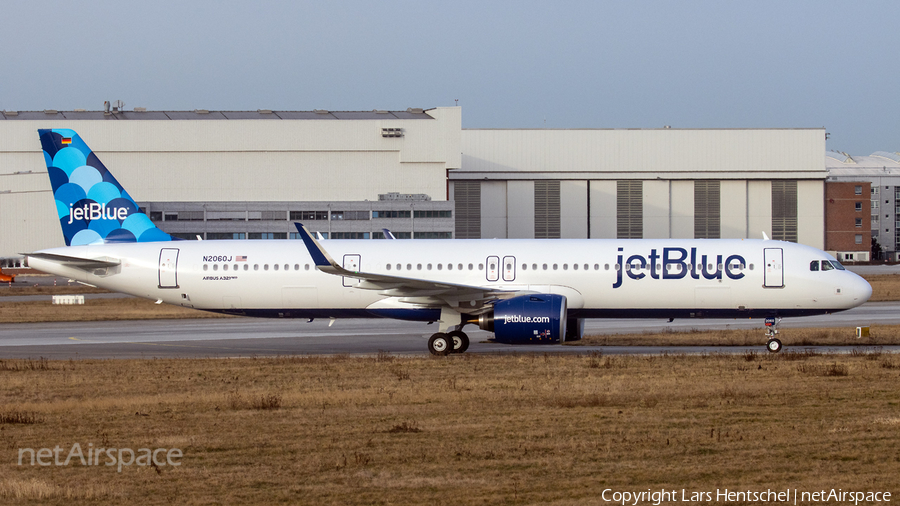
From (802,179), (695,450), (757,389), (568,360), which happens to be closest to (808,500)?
(695,450)

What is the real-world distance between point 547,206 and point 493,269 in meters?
76.3

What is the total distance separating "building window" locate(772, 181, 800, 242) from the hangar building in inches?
4.5

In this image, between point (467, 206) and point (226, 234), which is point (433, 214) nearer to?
point (467, 206)

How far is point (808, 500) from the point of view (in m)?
9.77

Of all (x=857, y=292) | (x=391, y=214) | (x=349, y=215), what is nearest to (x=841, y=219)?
(x=391, y=214)

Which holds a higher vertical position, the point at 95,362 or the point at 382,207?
the point at 382,207

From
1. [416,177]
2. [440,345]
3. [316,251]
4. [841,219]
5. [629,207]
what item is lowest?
[440,345]

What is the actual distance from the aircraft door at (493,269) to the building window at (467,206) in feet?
246

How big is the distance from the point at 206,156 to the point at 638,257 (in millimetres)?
75290

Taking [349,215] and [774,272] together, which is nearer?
[774,272]

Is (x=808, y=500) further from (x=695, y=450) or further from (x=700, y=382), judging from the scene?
(x=700, y=382)

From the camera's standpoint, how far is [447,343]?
88.8ft

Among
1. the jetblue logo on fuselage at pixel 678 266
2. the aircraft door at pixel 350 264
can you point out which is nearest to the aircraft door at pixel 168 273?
the aircraft door at pixel 350 264

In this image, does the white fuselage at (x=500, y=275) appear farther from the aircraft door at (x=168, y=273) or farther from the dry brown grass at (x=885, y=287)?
the dry brown grass at (x=885, y=287)
